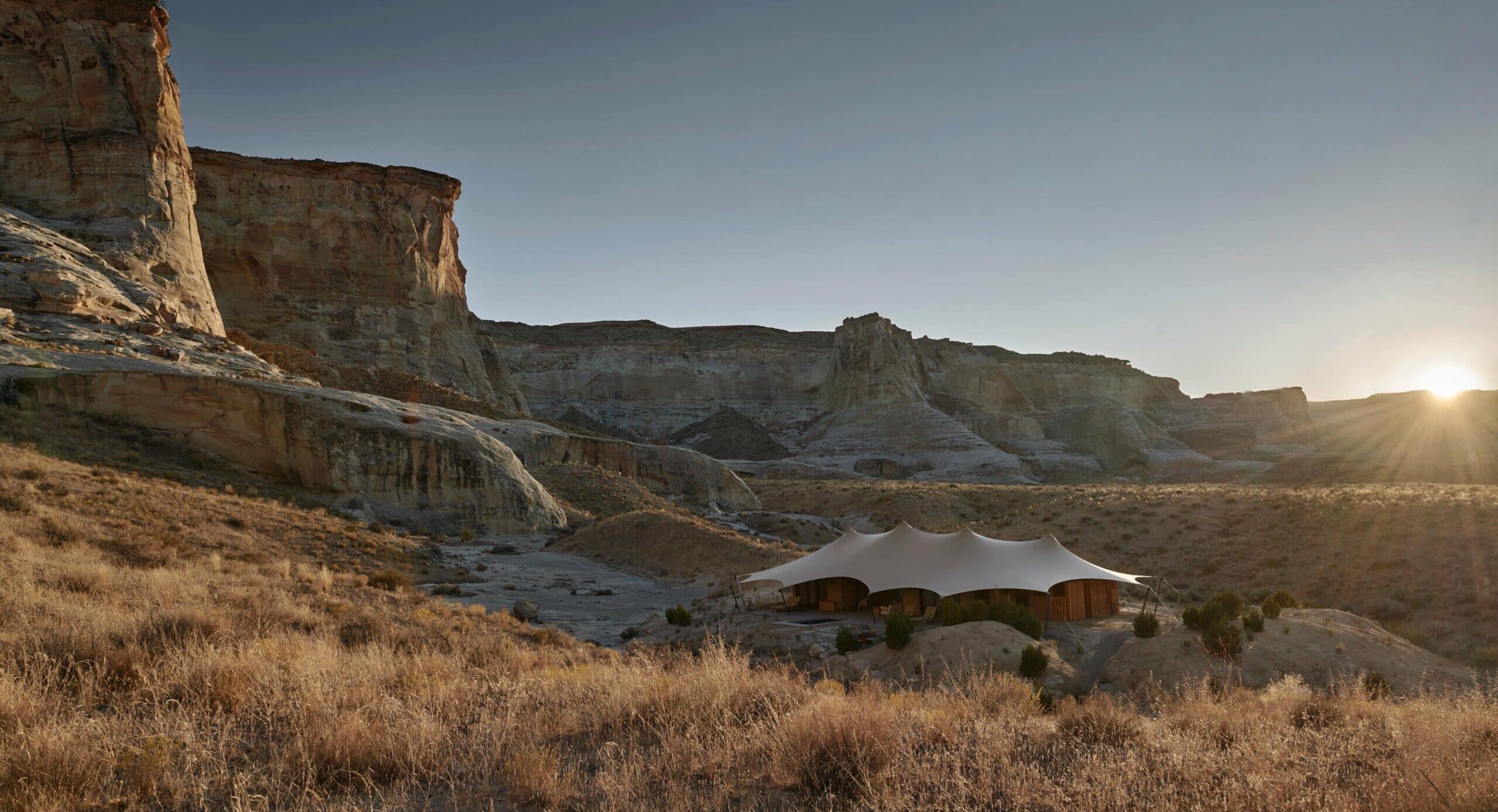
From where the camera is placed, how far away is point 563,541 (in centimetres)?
2978

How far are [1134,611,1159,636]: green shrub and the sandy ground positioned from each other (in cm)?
1090

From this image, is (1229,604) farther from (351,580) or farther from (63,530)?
(63,530)

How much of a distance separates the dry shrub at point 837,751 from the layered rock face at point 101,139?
38.3 metres

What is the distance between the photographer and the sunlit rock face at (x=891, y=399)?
8075cm

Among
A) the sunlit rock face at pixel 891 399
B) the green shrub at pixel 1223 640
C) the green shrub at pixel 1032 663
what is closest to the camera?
the green shrub at pixel 1032 663

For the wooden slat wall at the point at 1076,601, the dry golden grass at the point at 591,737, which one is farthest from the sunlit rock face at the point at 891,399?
the dry golden grass at the point at 591,737

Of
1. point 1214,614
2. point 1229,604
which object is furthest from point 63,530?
point 1229,604

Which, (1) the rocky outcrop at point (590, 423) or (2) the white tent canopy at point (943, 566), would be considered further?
(1) the rocky outcrop at point (590, 423)

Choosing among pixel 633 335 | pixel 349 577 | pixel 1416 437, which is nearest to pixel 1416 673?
pixel 349 577

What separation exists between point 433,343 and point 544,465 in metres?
30.3

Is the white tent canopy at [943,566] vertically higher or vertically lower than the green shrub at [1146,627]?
higher

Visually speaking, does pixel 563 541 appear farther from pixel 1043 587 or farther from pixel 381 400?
pixel 1043 587

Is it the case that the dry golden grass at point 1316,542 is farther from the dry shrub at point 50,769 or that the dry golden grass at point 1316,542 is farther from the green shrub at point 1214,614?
the dry shrub at point 50,769

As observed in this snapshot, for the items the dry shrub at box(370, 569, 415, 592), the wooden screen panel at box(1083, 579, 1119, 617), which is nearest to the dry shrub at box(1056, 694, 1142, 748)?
the wooden screen panel at box(1083, 579, 1119, 617)
